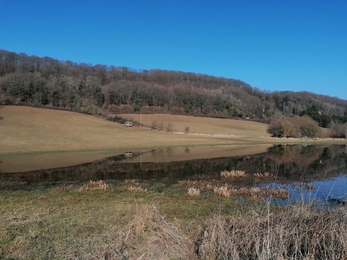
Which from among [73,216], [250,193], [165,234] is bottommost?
[250,193]

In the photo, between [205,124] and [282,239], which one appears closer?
[282,239]

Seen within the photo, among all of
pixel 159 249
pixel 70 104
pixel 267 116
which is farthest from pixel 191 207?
pixel 267 116

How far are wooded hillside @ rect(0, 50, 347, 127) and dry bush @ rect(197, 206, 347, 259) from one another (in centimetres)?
8510

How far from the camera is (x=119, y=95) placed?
4405 inches

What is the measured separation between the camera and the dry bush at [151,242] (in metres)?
6.11

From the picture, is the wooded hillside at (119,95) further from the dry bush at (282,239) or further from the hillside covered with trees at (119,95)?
the dry bush at (282,239)

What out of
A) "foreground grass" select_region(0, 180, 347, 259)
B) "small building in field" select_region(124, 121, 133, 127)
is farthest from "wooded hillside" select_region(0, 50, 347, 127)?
"foreground grass" select_region(0, 180, 347, 259)

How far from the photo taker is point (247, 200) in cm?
1277

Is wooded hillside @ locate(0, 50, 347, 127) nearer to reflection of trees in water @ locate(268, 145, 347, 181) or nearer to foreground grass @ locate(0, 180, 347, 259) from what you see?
reflection of trees in water @ locate(268, 145, 347, 181)

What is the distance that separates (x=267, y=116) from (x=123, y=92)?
65.9m

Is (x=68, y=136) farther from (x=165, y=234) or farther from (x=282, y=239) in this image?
(x=282, y=239)

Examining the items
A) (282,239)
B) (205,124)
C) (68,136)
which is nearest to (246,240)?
(282,239)

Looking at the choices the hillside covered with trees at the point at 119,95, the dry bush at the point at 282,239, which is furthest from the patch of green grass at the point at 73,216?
the hillside covered with trees at the point at 119,95

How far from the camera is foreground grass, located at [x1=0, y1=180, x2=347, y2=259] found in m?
5.75
